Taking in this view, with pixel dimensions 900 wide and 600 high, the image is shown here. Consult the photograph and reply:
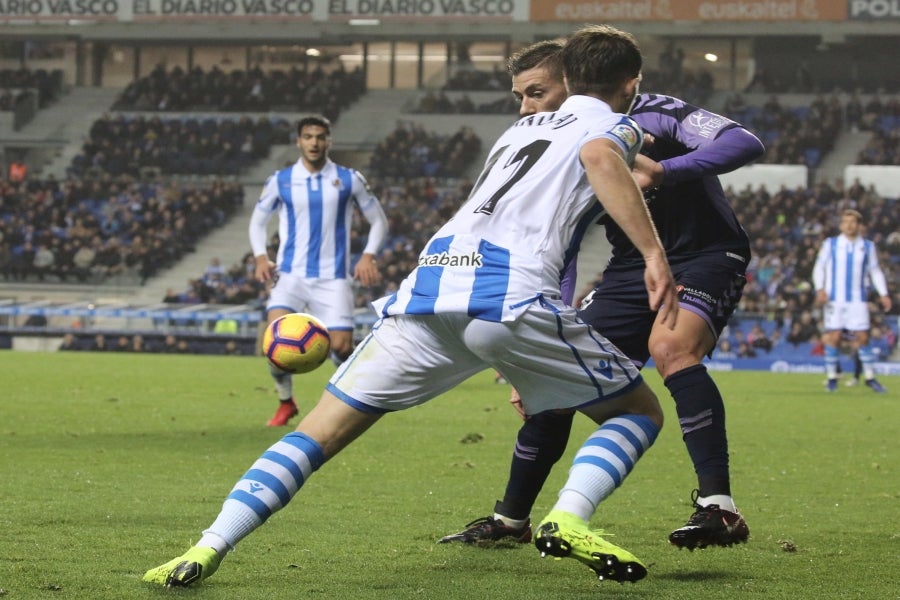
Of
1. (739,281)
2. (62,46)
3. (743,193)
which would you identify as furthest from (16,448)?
(62,46)

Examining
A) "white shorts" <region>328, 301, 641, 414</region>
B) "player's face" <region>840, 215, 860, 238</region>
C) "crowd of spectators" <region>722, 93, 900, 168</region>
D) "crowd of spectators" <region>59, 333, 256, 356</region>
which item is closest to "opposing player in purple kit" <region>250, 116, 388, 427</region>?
"white shorts" <region>328, 301, 641, 414</region>

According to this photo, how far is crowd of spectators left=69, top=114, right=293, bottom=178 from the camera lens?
4066cm

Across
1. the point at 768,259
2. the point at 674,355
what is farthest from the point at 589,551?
the point at 768,259

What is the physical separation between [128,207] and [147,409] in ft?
86.8

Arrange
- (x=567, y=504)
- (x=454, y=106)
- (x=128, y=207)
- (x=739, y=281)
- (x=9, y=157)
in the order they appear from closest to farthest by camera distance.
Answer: (x=567, y=504)
(x=739, y=281)
(x=128, y=207)
(x=454, y=106)
(x=9, y=157)

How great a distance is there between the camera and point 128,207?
38.3 metres

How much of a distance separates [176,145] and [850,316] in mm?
26919

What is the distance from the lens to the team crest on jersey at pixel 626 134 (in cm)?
438

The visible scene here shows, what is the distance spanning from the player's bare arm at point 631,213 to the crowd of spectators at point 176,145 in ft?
121

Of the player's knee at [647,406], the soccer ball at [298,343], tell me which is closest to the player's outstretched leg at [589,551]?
the player's knee at [647,406]

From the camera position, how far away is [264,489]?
14.4 feet

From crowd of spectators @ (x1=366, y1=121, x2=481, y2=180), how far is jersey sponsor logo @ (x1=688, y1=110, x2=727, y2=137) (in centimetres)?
3273

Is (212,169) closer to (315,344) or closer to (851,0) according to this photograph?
(851,0)

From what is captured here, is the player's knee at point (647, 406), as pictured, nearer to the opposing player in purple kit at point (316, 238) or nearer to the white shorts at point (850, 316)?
the opposing player in purple kit at point (316, 238)
